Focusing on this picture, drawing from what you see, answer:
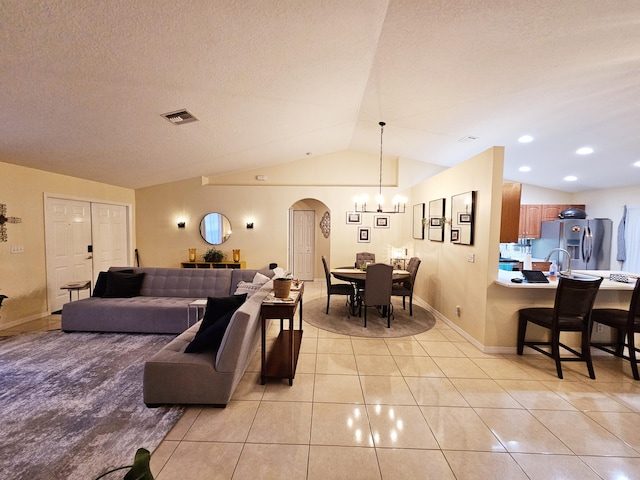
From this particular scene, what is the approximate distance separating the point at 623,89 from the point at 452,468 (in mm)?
3811

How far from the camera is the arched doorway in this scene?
7.90 m

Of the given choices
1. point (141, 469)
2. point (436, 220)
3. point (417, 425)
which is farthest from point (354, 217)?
point (141, 469)

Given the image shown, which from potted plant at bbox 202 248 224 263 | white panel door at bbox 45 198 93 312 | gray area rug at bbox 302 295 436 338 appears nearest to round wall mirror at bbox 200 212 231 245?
potted plant at bbox 202 248 224 263

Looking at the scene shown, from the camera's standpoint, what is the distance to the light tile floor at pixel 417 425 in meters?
1.71

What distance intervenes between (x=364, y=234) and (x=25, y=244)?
19.9 ft

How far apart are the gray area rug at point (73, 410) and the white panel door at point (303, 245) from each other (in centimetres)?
486

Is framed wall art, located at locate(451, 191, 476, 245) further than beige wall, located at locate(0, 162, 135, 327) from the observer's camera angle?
No

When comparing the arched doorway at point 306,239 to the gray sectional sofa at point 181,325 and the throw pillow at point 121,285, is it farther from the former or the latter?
the throw pillow at point 121,285

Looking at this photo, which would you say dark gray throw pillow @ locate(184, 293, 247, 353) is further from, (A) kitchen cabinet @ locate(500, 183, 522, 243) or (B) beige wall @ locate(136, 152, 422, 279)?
(B) beige wall @ locate(136, 152, 422, 279)

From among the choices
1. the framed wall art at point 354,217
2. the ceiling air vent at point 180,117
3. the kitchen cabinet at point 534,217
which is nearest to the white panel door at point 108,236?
the ceiling air vent at point 180,117

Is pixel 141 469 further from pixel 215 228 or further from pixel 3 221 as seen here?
pixel 215 228

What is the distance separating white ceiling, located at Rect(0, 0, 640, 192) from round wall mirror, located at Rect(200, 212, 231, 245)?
2.21 m

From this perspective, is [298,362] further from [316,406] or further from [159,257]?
[159,257]

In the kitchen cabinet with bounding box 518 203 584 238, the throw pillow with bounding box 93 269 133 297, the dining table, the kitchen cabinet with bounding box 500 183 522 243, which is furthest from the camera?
the kitchen cabinet with bounding box 518 203 584 238
